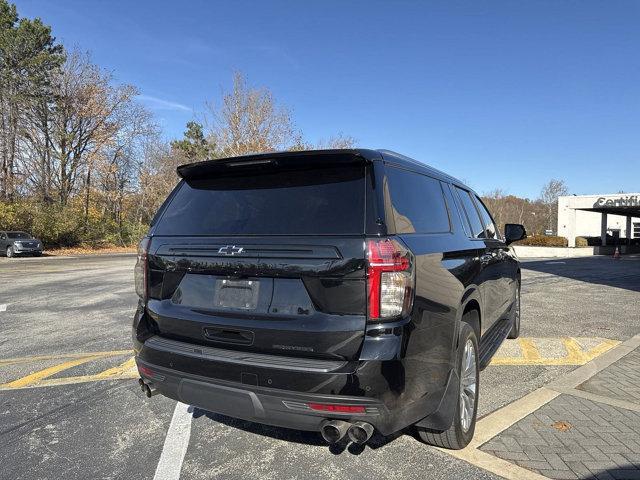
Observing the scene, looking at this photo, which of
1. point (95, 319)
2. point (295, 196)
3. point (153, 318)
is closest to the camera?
point (295, 196)

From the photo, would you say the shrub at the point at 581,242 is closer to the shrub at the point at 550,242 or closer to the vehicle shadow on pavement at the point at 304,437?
the shrub at the point at 550,242

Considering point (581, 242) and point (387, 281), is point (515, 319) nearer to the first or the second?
point (387, 281)

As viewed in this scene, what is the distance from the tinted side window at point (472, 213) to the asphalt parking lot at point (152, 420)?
1.45m

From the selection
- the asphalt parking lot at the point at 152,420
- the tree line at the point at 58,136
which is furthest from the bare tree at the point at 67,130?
the asphalt parking lot at the point at 152,420

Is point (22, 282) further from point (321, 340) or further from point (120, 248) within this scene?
point (120, 248)

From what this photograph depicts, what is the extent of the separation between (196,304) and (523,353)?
4.35 metres

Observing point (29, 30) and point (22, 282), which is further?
point (29, 30)

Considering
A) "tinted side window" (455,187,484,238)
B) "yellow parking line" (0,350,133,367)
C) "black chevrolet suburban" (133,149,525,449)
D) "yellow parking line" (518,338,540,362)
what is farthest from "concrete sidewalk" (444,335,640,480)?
"yellow parking line" (0,350,133,367)

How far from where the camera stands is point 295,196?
2713 mm

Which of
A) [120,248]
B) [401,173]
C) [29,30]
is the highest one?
[29,30]

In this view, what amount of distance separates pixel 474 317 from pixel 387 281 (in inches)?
59.1

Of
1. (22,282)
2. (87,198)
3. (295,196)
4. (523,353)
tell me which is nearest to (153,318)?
(295,196)

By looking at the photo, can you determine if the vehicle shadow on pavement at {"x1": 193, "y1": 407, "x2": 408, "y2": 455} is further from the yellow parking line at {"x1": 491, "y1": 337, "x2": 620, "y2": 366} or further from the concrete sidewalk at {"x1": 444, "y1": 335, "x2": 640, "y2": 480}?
the yellow parking line at {"x1": 491, "y1": 337, "x2": 620, "y2": 366}

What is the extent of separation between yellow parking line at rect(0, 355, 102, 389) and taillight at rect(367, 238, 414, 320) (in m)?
3.98
